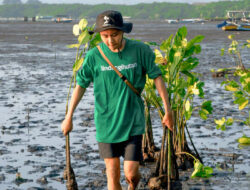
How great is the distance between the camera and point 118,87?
3.71m

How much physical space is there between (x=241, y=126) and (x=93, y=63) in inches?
183

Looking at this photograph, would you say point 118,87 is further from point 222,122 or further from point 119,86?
point 222,122

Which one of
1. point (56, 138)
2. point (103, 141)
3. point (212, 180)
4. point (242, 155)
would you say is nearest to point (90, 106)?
point (56, 138)

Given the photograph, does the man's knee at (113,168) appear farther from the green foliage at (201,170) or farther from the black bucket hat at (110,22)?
the black bucket hat at (110,22)

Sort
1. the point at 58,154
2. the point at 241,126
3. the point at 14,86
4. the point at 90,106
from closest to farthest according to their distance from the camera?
1. the point at 58,154
2. the point at 241,126
3. the point at 90,106
4. the point at 14,86

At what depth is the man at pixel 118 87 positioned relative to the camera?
367 centimetres

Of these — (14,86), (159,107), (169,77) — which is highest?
(169,77)

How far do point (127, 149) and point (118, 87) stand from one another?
18.2 inches

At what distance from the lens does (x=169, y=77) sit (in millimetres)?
4980

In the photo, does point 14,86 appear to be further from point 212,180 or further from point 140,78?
point 140,78

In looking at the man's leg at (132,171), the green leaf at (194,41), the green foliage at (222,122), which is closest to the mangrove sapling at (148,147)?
the green foliage at (222,122)

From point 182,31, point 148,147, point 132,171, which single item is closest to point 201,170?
point 132,171

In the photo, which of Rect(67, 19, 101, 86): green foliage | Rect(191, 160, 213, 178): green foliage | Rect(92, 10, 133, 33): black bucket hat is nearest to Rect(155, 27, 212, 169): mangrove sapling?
Rect(191, 160, 213, 178): green foliage

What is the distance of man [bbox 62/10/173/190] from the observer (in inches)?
144
